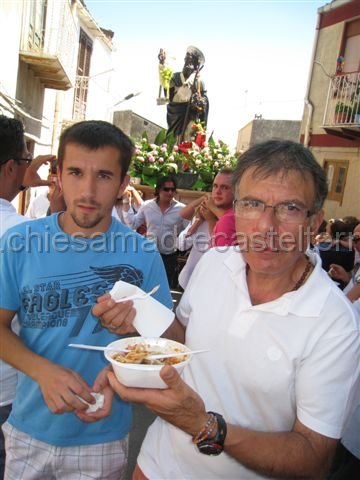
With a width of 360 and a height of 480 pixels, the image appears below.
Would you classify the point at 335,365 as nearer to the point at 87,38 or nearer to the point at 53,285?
the point at 53,285

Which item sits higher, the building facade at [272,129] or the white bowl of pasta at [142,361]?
the building facade at [272,129]

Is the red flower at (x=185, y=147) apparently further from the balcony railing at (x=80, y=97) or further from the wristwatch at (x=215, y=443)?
the balcony railing at (x=80, y=97)

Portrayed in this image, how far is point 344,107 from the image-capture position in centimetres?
1173

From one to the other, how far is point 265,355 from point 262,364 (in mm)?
30

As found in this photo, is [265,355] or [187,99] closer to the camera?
[265,355]

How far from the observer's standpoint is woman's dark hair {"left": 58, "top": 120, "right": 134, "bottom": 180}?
1762 millimetres

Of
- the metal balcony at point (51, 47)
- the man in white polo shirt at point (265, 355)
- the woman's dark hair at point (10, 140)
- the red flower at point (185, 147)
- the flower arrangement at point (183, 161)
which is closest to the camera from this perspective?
the man in white polo shirt at point (265, 355)

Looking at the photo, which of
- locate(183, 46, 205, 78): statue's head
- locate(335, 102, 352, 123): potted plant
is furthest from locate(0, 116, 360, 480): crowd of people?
locate(335, 102, 352, 123): potted plant

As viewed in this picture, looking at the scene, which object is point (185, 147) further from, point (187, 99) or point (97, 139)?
point (97, 139)

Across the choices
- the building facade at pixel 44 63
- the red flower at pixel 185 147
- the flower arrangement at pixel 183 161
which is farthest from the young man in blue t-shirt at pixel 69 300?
the building facade at pixel 44 63

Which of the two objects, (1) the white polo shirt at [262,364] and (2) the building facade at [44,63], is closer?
(1) the white polo shirt at [262,364]

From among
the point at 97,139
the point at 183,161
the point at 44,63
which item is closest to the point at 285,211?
the point at 97,139

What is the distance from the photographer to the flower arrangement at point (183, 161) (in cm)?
784

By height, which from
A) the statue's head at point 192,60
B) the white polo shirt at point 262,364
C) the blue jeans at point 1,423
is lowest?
the blue jeans at point 1,423
